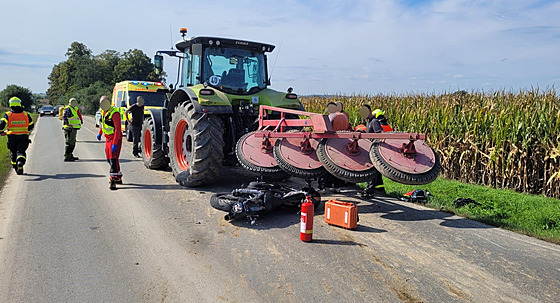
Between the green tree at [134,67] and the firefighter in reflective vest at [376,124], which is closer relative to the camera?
the firefighter in reflective vest at [376,124]

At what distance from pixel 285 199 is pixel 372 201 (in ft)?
5.83

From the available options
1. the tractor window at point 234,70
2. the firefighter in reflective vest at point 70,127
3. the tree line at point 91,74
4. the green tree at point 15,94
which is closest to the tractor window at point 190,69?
the tractor window at point 234,70

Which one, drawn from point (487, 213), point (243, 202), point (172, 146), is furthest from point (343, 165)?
point (172, 146)

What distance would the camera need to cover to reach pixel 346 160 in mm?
5734

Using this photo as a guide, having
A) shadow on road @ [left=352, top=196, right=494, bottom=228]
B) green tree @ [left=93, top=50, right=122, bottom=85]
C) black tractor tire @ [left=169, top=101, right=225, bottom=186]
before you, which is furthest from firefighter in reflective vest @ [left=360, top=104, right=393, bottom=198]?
green tree @ [left=93, top=50, right=122, bottom=85]

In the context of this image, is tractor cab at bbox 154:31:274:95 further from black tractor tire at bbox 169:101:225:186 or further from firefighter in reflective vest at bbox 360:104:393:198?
firefighter in reflective vest at bbox 360:104:393:198

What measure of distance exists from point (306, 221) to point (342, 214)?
2.55 ft

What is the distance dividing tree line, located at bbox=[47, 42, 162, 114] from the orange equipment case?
136ft

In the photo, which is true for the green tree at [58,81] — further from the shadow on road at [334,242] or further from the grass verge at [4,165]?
the shadow on road at [334,242]

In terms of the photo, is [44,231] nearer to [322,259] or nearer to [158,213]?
[158,213]

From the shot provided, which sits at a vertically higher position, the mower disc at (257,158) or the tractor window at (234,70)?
the tractor window at (234,70)

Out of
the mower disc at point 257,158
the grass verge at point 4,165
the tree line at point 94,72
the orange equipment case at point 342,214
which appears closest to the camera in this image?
the orange equipment case at point 342,214

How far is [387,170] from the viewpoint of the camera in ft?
17.0

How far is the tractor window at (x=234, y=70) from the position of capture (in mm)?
7793
